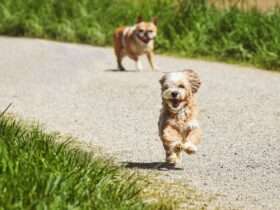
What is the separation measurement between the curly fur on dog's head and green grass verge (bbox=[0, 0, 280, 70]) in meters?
7.91

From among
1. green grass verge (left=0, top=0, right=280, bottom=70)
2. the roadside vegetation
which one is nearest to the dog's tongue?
the roadside vegetation

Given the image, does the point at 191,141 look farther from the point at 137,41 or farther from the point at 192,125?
the point at 137,41

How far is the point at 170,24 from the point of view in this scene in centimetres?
2027

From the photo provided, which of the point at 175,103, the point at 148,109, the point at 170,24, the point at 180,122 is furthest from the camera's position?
the point at 170,24

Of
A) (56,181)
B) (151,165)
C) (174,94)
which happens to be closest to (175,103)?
(174,94)

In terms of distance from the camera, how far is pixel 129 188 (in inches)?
305

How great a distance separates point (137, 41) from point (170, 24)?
247 centimetres

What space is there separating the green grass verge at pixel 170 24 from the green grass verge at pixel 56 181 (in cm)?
938

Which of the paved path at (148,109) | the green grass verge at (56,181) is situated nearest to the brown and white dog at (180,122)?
the paved path at (148,109)

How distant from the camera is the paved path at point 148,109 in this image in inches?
377

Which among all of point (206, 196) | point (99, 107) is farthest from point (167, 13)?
point (206, 196)

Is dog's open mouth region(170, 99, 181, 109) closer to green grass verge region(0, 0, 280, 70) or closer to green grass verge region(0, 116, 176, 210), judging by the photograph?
green grass verge region(0, 116, 176, 210)

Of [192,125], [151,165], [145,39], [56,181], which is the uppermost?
[145,39]

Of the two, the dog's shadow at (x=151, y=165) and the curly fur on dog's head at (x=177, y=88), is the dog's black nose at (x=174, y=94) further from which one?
the dog's shadow at (x=151, y=165)
